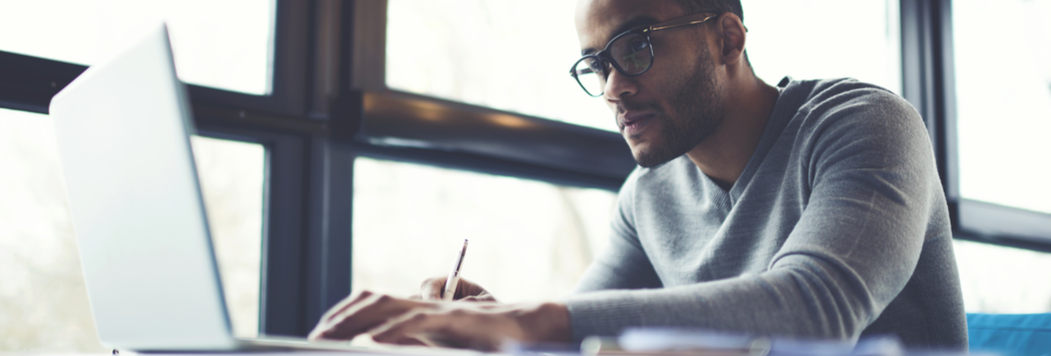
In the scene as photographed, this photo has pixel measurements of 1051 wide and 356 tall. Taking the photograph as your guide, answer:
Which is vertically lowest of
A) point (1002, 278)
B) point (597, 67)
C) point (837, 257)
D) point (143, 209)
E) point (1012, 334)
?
point (1002, 278)

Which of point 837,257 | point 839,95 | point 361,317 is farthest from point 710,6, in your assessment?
point 361,317

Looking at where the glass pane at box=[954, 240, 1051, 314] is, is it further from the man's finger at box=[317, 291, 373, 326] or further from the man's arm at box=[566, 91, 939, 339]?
the man's finger at box=[317, 291, 373, 326]

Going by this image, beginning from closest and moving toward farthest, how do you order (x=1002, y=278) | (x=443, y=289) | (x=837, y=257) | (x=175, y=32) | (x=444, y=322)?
1. (x=444, y=322)
2. (x=837, y=257)
3. (x=443, y=289)
4. (x=175, y=32)
5. (x=1002, y=278)

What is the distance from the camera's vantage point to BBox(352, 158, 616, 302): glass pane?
1.41 metres

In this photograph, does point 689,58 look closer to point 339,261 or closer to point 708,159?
point 708,159

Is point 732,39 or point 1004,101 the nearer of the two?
point 732,39

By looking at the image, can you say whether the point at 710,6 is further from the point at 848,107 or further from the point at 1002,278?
the point at 1002,278

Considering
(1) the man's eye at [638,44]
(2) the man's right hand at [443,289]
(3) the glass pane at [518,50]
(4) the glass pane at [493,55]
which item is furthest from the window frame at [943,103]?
(2) the man's right hand at [443,289]

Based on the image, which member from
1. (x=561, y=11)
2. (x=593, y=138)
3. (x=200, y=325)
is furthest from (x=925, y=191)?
(x=561, y=11)

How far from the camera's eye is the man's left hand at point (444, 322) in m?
0.51

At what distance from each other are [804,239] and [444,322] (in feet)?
1.34

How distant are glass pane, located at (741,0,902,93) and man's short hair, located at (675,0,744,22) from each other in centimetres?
73

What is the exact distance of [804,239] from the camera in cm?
72

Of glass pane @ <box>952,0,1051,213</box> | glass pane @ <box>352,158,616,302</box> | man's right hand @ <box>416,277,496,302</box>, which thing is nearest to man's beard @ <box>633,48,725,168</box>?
man's right hand @ <box>416,277,496,302</box>
